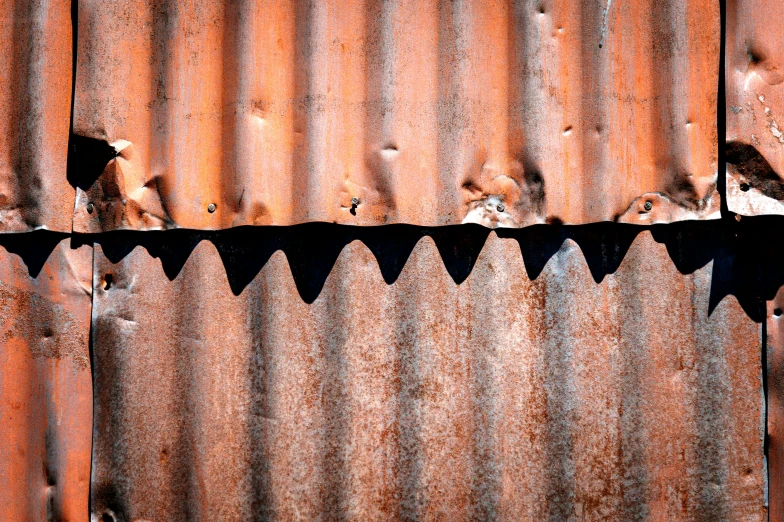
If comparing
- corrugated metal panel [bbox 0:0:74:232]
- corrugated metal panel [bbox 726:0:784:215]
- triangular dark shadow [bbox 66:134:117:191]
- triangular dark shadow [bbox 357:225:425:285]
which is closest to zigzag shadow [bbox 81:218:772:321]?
triangular dark shadow [bbox 357:225:425:285]

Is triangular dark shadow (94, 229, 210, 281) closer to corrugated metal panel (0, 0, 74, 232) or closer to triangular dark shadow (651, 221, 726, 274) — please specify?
corrugated metal panel (0, 0, 74, 232)

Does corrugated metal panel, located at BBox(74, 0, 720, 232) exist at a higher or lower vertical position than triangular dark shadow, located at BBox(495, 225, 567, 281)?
higher

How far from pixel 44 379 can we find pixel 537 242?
1.65 metres

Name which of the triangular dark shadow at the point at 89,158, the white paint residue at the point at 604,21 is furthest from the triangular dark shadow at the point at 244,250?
the white paint residue at the point at 604,21

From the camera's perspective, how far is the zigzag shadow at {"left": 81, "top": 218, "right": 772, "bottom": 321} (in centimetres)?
190

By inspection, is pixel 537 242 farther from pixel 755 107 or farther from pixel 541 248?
pixel 755 107

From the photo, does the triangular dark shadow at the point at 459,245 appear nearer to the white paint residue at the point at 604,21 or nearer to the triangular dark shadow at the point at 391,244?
the triangular dark shadow at the point at 391,244

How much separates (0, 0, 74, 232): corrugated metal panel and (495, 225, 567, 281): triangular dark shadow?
1452 mm

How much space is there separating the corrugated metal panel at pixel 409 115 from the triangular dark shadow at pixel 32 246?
147mm

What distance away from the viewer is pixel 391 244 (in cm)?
191

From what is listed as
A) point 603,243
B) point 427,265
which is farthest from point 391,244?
point 603,243

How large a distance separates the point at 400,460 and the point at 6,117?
1697 millimetres

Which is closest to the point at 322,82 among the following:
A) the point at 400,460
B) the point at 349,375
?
the point at 349,375

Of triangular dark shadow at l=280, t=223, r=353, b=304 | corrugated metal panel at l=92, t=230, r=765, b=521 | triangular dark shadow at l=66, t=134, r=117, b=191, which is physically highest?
triangular dark shadow at l=66, t=134, r=117, b=191
